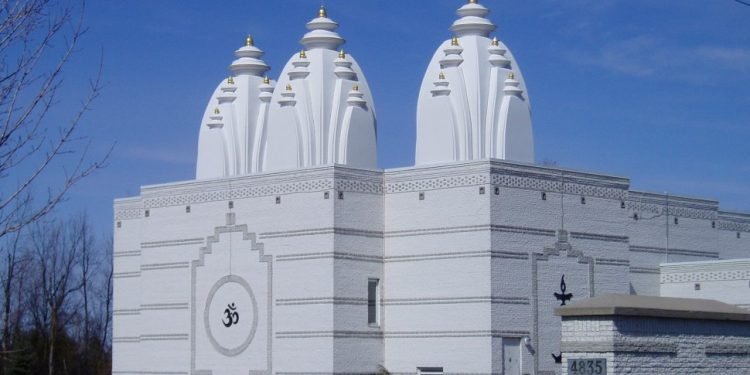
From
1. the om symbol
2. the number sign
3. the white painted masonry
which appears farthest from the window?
the number sign

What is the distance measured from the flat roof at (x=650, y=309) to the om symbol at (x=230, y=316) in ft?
48.6

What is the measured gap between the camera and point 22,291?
191ft

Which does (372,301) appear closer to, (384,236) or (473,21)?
(384,236)

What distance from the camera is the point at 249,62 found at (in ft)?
135

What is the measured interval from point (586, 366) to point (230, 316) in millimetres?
16598

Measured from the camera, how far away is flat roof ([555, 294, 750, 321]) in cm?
2127

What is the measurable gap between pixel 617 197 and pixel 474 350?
644 centimetres

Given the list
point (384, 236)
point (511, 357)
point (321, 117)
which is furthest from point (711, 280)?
point (321, 117)

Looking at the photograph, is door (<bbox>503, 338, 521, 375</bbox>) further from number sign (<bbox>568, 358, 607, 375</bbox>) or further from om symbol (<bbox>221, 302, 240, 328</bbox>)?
number sign (<bbox>568, 358, 607, 375</bbox>)

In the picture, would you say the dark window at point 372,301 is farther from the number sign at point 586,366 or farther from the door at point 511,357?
the number sign at point 586,366

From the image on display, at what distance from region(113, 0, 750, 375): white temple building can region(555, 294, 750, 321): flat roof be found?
9.10 meters

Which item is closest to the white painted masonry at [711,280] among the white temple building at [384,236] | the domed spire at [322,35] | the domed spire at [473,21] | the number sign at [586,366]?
the white temple building at [384,236]

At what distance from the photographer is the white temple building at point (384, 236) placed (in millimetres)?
33312

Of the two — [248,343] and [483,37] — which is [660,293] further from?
[248,343]
